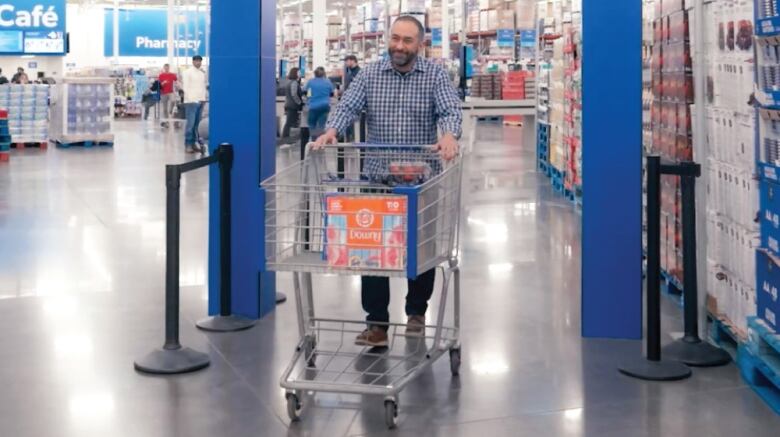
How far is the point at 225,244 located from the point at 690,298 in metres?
2.50

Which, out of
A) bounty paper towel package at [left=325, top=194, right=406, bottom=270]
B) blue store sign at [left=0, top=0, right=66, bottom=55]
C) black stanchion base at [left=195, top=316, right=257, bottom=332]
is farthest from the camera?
blue store sign at [left=0, top=0, right=66, bottom=55]

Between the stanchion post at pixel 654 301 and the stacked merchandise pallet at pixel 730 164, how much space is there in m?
0.42

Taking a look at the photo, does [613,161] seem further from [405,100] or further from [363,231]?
[363,231]

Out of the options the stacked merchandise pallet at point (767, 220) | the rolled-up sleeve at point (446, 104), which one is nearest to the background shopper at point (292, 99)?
the rolled-up sleeve at point (446, 104)

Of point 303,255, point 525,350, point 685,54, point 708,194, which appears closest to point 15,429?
point 303,255

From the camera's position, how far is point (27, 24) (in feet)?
77.4

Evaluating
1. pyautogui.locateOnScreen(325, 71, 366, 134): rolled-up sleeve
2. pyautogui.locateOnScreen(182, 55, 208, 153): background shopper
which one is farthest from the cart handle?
pyautogui.locateOnScreen(182, 55, 208, 153): background shopper

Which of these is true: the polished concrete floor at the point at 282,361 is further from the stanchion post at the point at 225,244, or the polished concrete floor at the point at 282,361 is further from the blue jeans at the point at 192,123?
the blue jeans at the point at 192,123

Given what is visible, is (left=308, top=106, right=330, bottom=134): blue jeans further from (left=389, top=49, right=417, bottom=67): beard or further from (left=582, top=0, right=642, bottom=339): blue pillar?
(left=389, top=49, right=417, bottom=67): beard

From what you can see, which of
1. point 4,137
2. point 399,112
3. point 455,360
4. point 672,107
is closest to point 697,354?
point 455,360

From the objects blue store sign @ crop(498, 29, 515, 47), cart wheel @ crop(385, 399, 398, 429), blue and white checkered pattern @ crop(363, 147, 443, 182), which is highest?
blue store sign @ crop(498, 29, 515, 47)

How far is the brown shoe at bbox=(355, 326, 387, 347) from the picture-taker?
5020 mm

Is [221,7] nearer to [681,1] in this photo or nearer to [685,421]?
[681,1]

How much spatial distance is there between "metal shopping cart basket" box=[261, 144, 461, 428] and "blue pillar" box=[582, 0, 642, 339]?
947 mm
